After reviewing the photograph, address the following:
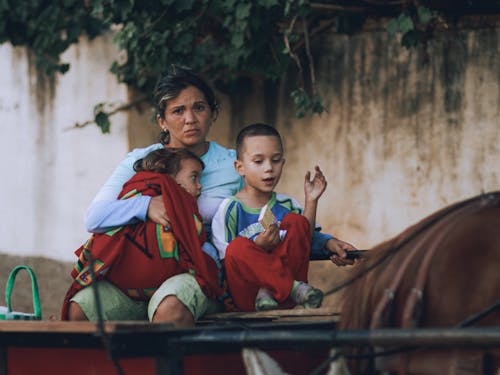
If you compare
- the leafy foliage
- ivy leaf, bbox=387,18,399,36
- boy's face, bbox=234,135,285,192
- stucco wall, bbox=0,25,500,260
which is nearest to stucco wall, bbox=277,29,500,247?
stucco wall, bbox=0,25,500,260

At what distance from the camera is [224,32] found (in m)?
7.25

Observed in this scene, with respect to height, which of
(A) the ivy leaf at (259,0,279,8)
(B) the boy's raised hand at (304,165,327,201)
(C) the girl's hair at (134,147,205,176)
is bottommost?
(B) the boy's raised hand at (304,165,327,201)

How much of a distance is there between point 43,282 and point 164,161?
14.8 feet

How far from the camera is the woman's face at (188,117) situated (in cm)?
416

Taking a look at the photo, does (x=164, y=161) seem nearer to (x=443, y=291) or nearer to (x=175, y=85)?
(x=175, y=85)

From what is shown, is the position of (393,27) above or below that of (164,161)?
above

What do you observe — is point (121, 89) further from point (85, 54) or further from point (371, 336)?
point (371, 336)

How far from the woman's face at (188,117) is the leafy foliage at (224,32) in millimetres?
2131

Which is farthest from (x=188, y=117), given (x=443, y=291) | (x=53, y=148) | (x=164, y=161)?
(x=53, y=148)

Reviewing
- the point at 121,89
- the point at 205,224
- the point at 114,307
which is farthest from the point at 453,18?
the point at 114,307

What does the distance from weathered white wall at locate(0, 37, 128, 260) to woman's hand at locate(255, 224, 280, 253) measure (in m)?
4.15

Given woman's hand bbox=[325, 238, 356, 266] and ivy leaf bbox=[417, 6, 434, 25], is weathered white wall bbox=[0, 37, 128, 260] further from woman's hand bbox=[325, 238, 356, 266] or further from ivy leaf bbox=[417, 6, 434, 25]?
woman's hand bbox=[325, 238, 356, 266]

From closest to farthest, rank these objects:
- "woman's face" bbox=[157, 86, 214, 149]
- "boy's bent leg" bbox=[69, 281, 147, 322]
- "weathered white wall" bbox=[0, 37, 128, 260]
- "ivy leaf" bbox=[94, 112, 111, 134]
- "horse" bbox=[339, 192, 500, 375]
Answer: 1. "horse" bbox=[339, 192, 500, 375]
2. "boy's bent leg" bbox=[69, 281, 147, 322]
3. "woman's face" bbox=[157, 86, 214, 149]
4. "ivy leaf" bbox=[94, 112, 111, 134]
5. "weathered white wall" bbox=[0, 37, 128, 260]

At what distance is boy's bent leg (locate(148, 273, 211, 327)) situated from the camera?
134 inches
